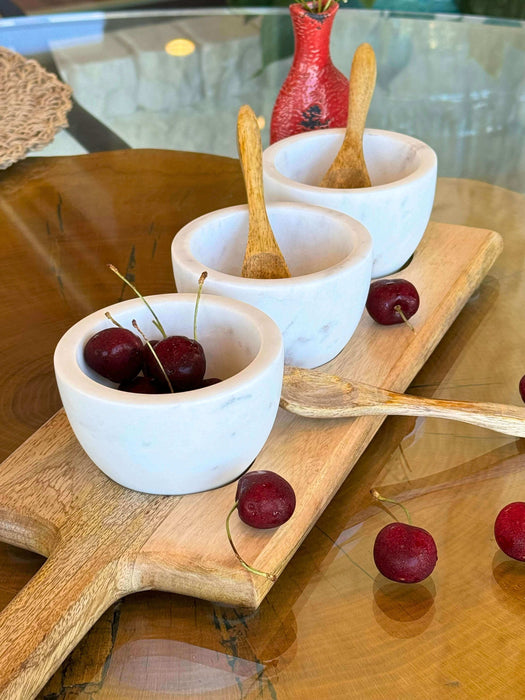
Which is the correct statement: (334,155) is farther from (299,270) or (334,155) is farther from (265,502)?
(265,502)

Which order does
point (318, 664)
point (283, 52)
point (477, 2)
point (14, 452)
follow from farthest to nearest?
point (477, 2)
point (283, 52)
point (14, 452)
point (318, 664)

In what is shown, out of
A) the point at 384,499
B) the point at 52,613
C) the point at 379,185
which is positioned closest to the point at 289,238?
the point at 379,185

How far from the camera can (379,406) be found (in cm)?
57

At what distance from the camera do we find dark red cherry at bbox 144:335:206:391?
51cm

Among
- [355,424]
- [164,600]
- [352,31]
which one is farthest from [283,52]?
[164,600]

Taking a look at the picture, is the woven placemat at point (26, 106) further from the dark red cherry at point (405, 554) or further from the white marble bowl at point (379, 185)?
the dark red cherry at point (405, 554)

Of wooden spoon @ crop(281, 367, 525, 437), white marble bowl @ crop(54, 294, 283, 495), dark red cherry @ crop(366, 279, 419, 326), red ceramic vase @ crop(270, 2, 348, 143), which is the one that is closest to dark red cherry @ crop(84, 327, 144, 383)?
white marble bowl @ crop(54, 294, 283, 495)

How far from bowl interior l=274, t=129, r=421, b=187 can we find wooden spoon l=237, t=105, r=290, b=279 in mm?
120

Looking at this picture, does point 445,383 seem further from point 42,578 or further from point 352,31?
point 352,31

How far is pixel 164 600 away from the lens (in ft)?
1.60

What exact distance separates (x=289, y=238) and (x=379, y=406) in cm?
18

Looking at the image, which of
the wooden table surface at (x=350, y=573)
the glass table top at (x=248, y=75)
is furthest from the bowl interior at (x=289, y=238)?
the glass table top at (x=248, y=75)

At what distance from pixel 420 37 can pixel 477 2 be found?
0.97 meters

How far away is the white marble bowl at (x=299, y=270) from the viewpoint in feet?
1.89
